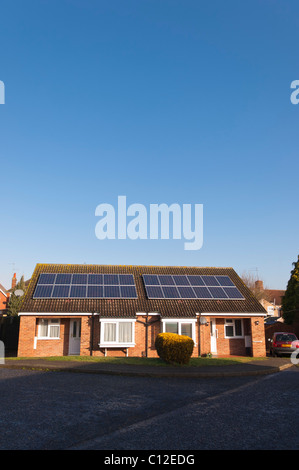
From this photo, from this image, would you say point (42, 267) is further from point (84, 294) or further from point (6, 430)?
point (6, 430)

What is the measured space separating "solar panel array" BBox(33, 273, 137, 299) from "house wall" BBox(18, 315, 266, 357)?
157 centimetres

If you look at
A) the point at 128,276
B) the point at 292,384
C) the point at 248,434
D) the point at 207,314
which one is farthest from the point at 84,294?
the point at 248,434

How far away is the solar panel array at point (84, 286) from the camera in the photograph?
23.3m

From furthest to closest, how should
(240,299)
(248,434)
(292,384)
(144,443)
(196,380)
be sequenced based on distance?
(240,299) < (196,380) < (292,384) < (248,434) < (144,443)

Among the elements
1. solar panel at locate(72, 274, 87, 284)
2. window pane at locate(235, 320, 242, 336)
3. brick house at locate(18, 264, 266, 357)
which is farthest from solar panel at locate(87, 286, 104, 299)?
Answer: window pane at locate(235, 320, 242, 336)

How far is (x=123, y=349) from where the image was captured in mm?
22062

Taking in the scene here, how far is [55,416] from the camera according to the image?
806cm

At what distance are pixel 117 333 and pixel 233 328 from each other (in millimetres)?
7839

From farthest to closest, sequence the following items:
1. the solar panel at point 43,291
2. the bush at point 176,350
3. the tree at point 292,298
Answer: the tree at point 292,298, the solar panel at point 43,291, the bush at point 176,350

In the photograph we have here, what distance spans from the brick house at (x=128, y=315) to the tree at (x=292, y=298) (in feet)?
32.1

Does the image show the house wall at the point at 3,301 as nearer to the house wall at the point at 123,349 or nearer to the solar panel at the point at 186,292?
the house wall at the point at 123,349

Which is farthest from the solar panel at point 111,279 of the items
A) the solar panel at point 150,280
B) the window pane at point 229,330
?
the window pane at point 229,330

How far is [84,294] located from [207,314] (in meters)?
7.79

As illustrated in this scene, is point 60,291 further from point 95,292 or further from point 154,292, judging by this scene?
point 154,292
